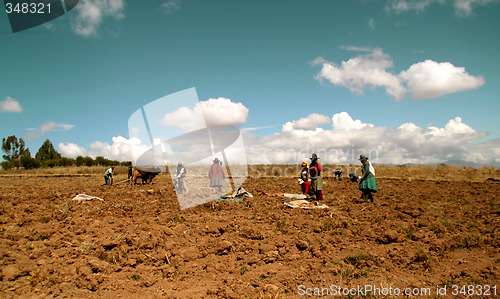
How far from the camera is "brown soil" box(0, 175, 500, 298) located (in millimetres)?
3607

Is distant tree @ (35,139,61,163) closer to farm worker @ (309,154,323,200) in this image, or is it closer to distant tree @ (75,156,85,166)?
distant tree @ (75,156,85,166)

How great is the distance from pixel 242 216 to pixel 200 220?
106 centimetres

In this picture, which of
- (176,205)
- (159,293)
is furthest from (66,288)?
(176,205)

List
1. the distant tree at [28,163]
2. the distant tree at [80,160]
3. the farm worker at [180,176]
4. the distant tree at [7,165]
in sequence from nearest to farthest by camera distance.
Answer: the farm worker at [180,176] < the distant tree at [28,163] < the distant tree at [7,165] < the distant tree at [80,160]

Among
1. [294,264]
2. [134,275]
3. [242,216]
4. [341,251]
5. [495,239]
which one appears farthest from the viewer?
[242,216]

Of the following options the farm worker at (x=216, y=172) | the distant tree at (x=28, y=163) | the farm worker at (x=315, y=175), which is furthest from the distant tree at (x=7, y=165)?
the farm worker at (x=315, y=175)

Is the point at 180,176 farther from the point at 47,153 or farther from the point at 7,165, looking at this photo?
the point at 47,153

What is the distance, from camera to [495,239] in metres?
5.12

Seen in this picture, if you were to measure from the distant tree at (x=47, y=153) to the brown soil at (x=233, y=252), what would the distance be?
68159 mm

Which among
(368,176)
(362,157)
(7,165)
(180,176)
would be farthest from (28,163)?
(368,176)

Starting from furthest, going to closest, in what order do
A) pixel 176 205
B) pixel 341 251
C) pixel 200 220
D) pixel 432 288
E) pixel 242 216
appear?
pixel 176 205
pixel 242 216
pixel 200 220
pixel 341 251
pixel 432 288

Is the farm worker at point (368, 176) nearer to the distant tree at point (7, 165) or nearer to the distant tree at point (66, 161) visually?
the distant tree at point (66, 161)

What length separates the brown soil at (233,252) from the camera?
361 cm

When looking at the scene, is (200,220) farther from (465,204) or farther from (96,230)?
(465,204)
